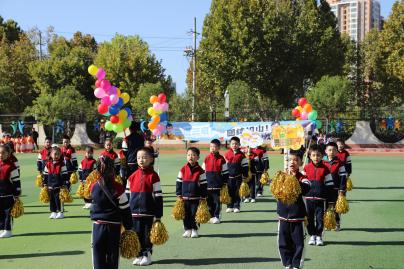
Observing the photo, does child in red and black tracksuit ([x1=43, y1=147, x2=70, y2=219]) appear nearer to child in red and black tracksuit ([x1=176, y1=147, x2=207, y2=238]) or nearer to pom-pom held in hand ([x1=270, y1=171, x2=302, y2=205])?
child in red and black tracksuit ([x1=176, y1=147, x2=207, y2=238])

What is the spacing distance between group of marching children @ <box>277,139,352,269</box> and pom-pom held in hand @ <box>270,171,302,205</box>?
0.38 ft

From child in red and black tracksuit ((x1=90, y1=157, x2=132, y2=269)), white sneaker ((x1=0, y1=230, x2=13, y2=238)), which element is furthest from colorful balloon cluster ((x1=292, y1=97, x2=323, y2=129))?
child in red and black tracksuit ((x1=90, y1=157, x2=132, y2=269))

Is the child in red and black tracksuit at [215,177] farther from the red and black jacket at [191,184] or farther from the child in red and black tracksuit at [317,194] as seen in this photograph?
the child in red and black tracksuit at [317,194]

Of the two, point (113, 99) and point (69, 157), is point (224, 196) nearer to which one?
point (113, 99)

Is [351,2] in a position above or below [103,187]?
above

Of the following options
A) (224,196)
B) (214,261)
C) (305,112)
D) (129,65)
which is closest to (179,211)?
(214,261)

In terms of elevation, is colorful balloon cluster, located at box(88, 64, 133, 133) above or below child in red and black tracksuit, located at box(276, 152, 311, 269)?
above

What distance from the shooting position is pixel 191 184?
8.67 meters

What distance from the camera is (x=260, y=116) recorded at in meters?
36.5

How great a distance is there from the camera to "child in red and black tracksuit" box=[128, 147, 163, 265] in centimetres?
704

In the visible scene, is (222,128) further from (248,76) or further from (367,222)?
(367,222)

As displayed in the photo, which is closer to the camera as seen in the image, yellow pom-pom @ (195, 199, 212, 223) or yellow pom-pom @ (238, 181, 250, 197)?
yellow pom-pom @ (195, 199, 212, 223)

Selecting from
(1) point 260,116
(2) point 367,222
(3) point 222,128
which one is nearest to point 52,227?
(2) point 367,222

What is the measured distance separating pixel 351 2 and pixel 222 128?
186368mm
